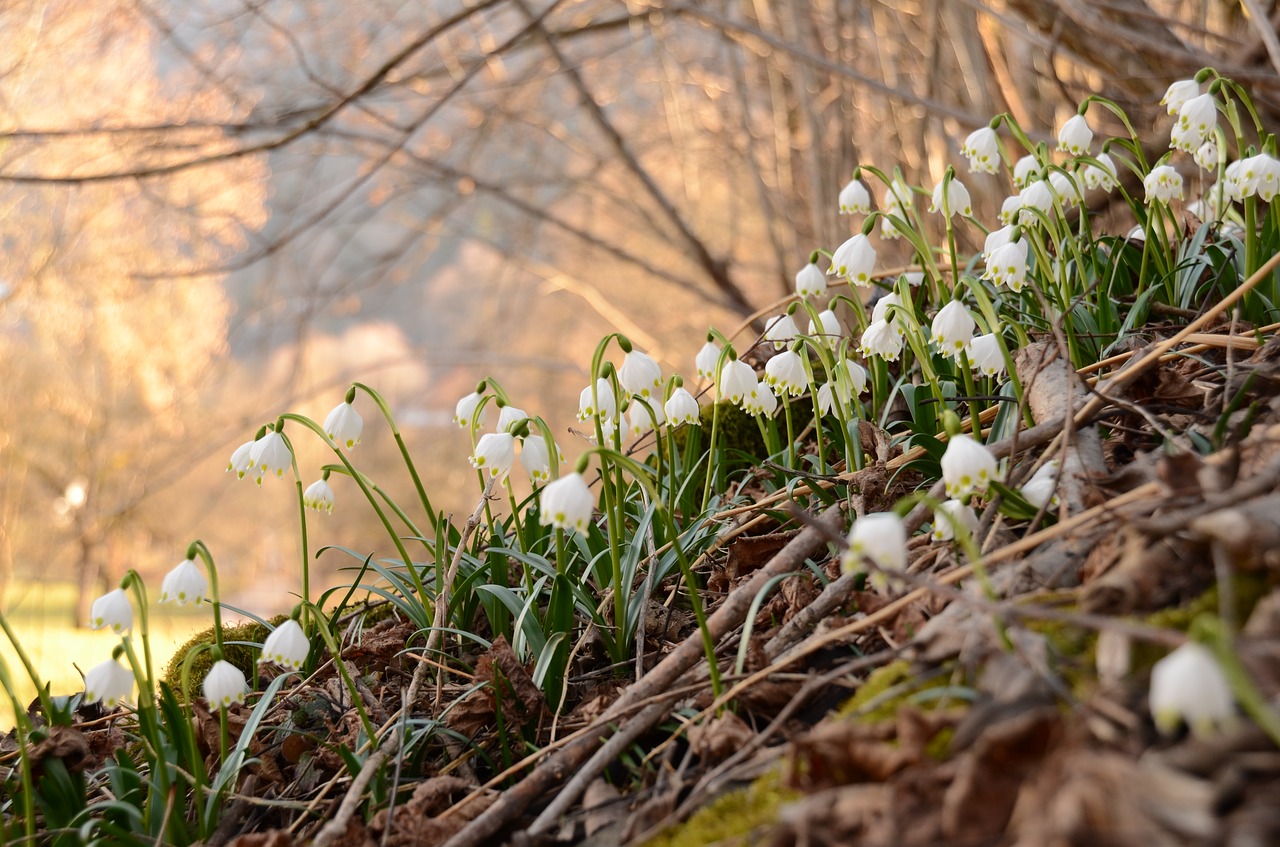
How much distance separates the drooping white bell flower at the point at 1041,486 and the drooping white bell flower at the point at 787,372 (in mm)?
560

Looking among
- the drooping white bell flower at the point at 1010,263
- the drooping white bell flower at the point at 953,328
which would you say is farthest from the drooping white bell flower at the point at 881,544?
the drooping white bell flower at the point at 1010,263

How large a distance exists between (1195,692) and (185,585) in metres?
1.51

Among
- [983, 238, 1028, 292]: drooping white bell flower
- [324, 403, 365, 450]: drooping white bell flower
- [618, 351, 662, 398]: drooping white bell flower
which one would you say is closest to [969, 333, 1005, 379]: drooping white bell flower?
[983, 238, 1028, 292]: drooping white bell flower

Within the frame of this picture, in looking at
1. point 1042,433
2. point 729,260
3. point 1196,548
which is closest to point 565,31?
point 729,260

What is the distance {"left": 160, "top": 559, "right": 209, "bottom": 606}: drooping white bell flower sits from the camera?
64.0 inches

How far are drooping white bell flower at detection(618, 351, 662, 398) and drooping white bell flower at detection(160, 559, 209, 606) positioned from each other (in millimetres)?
863

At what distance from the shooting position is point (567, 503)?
4.60 ft

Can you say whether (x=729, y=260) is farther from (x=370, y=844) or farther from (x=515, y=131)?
(x=370, y=844)

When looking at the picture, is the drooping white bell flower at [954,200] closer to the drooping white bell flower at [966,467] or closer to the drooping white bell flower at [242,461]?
the drooping white bell flower at [966,467]

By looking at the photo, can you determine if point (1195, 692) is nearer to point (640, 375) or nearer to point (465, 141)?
point (640, 375)

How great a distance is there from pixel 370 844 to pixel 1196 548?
1.19 meters

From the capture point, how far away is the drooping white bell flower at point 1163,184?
2.20m

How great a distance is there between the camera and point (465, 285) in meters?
17.9

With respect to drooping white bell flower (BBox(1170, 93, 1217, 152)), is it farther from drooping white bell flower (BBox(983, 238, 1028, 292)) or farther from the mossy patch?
the mossy patch
